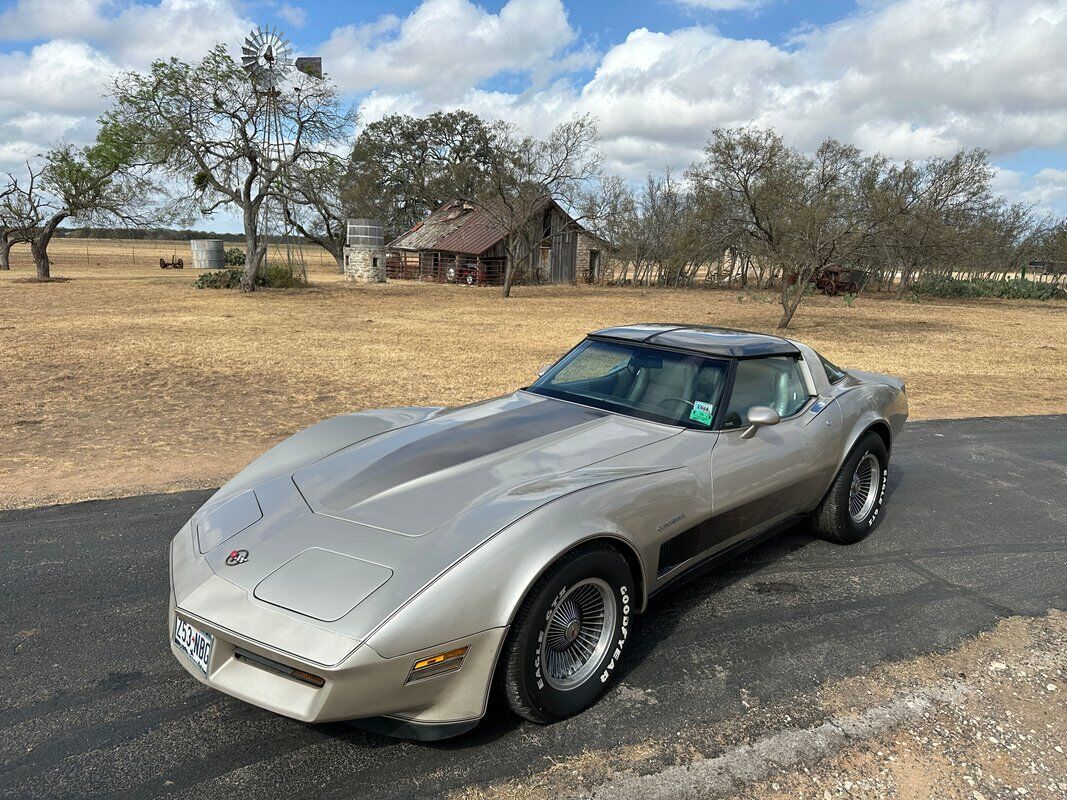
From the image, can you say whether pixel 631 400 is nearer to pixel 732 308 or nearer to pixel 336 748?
pixel 336 748

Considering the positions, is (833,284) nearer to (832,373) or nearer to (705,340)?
(832,373)

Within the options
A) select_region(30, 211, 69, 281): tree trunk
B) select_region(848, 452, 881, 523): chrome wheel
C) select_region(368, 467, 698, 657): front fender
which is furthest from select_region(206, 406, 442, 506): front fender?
select_region(30, 211, 69, 281): tree trunk

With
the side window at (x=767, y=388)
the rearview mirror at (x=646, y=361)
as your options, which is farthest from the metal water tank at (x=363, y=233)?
the side window at (x=767, y=388)

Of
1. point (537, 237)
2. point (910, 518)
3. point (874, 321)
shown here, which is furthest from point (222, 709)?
point (537, 237)

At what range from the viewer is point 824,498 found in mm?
4152

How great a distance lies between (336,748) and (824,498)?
10.3 feet

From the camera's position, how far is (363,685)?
2.06 m

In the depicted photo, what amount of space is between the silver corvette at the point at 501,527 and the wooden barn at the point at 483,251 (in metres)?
37.3

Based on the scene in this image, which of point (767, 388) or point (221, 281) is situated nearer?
point (767, 388)

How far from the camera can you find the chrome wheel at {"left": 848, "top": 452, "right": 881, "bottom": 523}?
440 centimetres

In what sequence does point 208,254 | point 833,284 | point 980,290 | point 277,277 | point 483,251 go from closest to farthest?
point 277,277, point 833,284, point 980,290, point 483,251, point 208,254

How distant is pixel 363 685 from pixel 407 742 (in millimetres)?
600

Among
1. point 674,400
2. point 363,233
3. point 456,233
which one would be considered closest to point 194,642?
point 674,400

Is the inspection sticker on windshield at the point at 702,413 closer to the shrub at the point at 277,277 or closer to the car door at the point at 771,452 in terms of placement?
the car door at the point at 771,452
